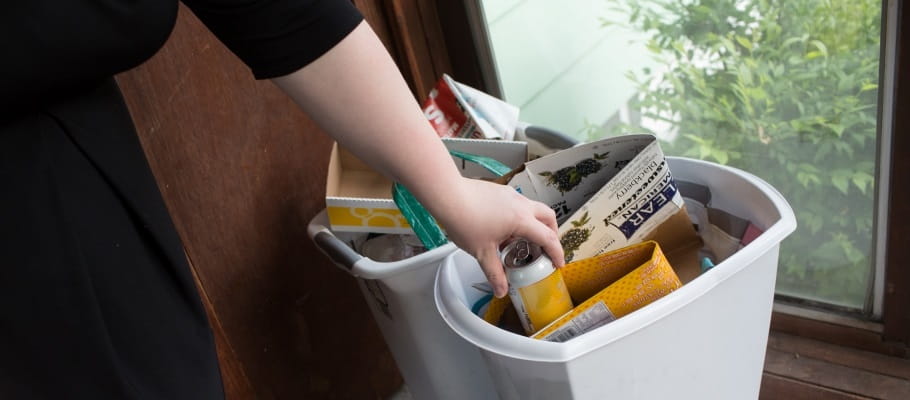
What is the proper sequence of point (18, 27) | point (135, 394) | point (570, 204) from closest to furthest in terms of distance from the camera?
point (18, 27) → point (135, 394) → point (570, 204)

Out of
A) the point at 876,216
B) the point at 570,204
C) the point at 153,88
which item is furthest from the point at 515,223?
the point at 876,216

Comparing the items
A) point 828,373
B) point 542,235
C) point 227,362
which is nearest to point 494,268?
point 542,235

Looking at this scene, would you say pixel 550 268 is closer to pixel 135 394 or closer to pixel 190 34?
pixel 135 394

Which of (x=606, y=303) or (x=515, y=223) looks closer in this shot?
(x=515, y=223)

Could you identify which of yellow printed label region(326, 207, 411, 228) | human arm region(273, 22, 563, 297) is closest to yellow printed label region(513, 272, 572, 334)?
human arm region(273, 22, 563, 297)

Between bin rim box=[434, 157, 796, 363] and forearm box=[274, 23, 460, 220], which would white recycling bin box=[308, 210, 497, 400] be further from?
forearm box=[274, 23, 460, 220]

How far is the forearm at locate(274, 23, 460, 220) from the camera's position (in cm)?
60

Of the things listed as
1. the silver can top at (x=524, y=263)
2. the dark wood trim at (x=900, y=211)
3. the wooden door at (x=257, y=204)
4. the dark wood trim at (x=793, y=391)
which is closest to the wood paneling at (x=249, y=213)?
the wooden door at (x=257, y=204)

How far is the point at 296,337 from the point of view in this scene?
1.34m

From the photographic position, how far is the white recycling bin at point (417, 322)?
1022 millimetres

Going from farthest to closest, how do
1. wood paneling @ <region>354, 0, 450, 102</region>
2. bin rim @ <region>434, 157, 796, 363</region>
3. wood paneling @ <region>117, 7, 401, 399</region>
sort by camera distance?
wood paneling @ <region>354, 0, 450, 102</region> < wood paneling @ <region>117, 7, 401, 399</region> < bin rim @ <region>434, 157, 796, 363</region>

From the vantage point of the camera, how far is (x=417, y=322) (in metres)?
1.11

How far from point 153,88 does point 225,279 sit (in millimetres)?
311

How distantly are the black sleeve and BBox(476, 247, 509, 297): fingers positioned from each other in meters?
0.24
